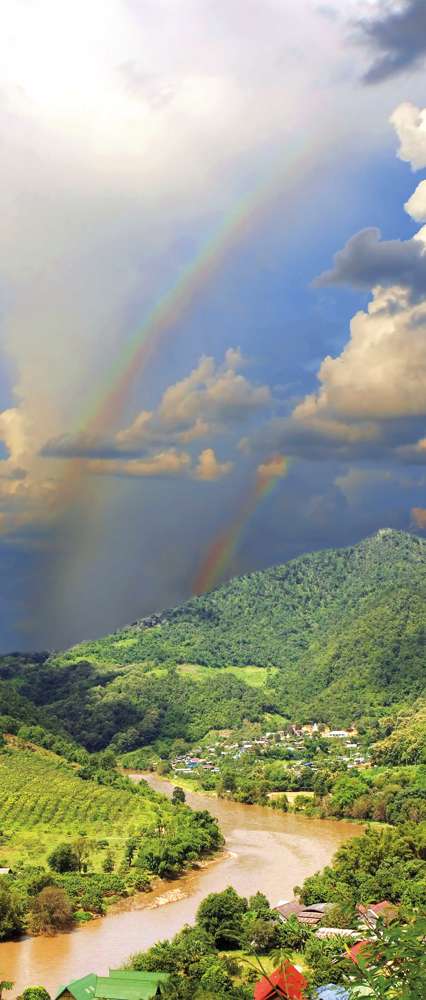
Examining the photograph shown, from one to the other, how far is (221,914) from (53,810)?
2237 cm

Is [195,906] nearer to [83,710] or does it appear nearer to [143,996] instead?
[143,996]

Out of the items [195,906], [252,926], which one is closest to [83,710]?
[195,906]

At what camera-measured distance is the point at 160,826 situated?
5253 centimetres

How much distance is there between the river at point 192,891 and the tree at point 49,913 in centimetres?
45

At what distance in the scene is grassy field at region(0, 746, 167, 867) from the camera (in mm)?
47156

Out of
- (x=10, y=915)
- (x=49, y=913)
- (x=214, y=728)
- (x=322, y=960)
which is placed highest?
(x=214, y=728)

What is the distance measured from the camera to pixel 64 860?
140 feet

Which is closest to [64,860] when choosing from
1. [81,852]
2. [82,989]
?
[81,852]

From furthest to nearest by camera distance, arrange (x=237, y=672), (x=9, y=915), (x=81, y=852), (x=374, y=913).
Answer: (x=237, y=672) < (x=81, y=852) < (x=9, y=915) < (x=374, y=913)

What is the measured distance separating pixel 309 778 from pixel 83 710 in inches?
1873

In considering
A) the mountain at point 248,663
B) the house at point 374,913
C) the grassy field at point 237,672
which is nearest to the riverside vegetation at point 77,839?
the house at point 374,913

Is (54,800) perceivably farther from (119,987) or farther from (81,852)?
(119,987)

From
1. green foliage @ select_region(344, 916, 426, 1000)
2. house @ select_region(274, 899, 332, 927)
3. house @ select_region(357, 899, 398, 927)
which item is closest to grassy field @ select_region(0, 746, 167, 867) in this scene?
house @ select_region(274, 899, 332, 927)

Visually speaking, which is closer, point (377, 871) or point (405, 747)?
point (377, 871)
